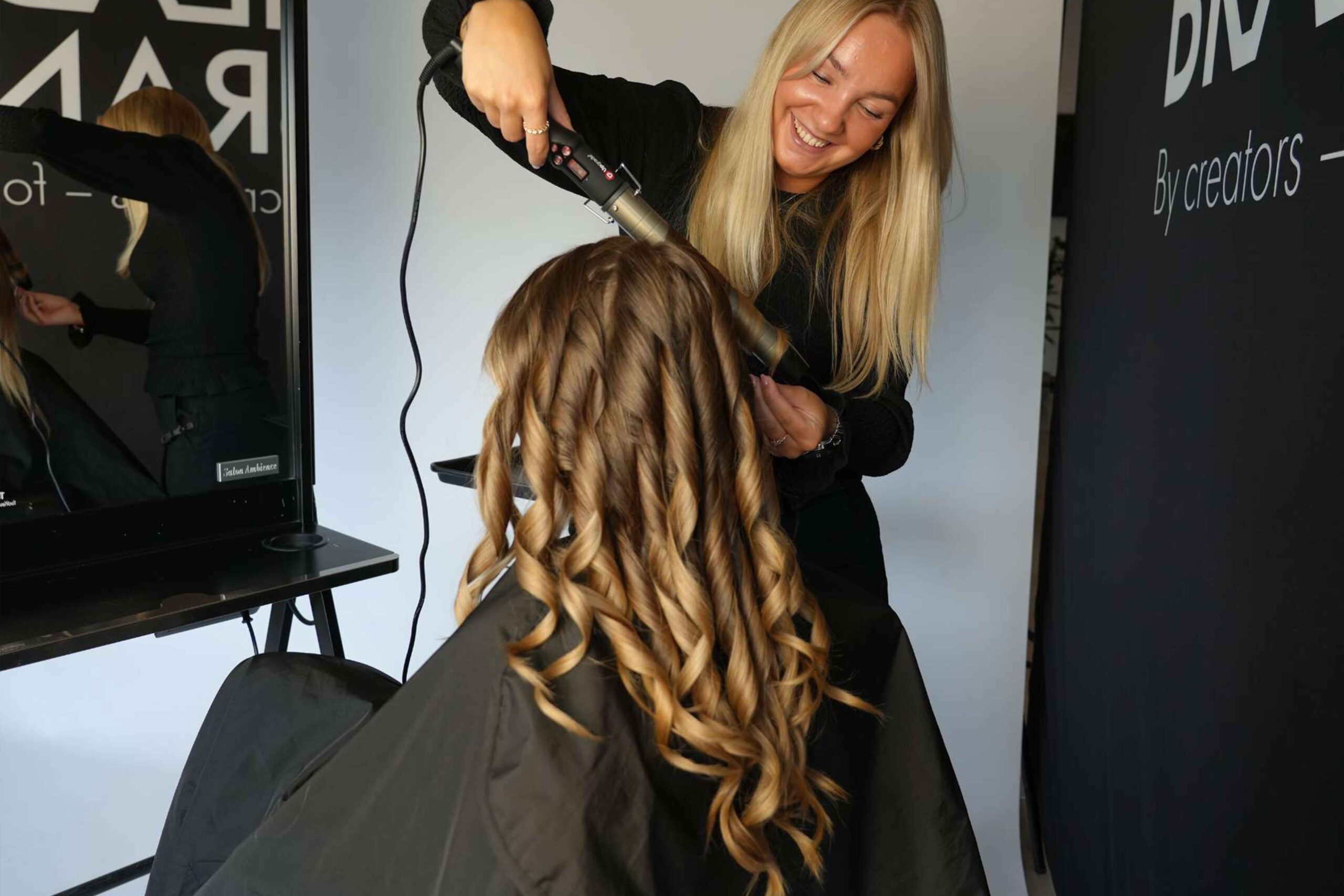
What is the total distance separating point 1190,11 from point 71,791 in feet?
7.67

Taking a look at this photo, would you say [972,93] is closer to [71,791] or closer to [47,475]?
[47,475]

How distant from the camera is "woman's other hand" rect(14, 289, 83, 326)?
4.25 feet

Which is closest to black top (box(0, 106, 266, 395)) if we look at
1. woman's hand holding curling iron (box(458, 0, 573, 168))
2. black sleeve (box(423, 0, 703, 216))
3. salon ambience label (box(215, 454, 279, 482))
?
salon ambience label (box(215, 454, 279, 482))

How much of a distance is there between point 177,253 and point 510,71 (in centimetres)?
60

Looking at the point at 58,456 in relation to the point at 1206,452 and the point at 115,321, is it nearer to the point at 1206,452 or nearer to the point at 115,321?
the point at 115,321

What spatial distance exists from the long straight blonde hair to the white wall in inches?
32.0

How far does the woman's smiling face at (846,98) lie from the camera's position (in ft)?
4.26

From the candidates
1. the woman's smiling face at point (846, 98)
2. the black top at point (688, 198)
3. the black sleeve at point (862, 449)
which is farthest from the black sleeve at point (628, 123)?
the black sleeve at point (862, 449)

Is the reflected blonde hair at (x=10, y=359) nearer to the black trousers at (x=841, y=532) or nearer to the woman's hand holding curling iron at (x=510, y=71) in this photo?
the woman's hand holding curling iron at (x=510, y=71)

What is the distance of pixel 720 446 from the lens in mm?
949

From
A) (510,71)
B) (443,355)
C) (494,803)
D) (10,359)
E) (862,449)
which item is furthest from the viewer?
(443,355)

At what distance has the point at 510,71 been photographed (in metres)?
1.09

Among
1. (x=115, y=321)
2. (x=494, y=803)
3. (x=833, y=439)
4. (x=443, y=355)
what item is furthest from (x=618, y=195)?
(x=443, y=355)

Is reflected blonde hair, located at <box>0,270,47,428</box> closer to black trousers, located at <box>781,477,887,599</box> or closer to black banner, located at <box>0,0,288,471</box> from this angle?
black banner, located at <box>0,0,288,471</box>
